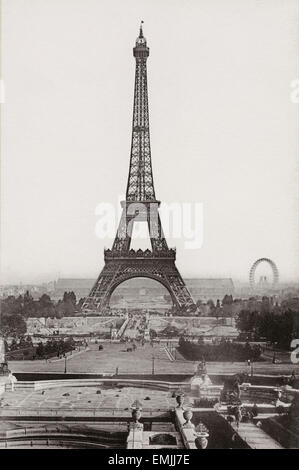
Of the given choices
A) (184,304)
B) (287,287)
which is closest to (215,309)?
(184,304)

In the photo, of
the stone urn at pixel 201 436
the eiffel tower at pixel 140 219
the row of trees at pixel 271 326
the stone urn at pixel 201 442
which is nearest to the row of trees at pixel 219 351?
the row of trees at pixel 271 326

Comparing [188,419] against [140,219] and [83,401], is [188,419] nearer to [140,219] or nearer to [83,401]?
[83,401]

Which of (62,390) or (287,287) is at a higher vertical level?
(287,287)

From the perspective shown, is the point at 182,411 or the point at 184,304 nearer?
the point at 182,411

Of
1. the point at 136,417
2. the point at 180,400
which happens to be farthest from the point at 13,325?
the point at 180,400

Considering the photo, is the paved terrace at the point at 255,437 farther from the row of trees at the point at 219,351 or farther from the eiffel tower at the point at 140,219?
the eiffel tower at the point at 140,219
